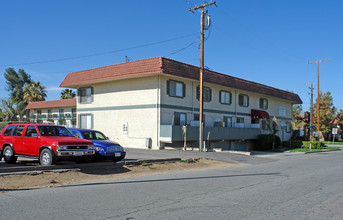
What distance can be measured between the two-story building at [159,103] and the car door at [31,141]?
12.9 meters

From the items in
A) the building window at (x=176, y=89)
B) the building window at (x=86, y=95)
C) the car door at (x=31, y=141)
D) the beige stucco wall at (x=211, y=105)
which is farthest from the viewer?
the building window at (x=86, y=95)

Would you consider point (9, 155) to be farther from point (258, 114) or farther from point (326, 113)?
point (326, 113)

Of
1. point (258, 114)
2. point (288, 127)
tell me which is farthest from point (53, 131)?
point (288, 127)

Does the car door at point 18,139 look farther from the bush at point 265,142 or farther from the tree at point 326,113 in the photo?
the tree at point 326,113

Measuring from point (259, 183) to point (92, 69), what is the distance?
A: 2227 centimetres

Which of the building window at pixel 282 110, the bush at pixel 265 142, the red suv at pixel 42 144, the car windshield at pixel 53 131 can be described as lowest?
the bush at pixel 265 142

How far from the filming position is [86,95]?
103 ft

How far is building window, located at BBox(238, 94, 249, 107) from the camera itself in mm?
35562

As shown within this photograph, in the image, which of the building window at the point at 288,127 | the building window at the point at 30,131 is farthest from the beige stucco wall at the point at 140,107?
the building window at the point at 288,127

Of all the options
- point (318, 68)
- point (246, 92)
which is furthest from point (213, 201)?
point (318, 68)

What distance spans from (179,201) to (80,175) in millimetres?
5056

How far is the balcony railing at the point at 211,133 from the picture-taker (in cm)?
2455

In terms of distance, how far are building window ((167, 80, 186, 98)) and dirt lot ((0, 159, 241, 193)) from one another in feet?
37.7

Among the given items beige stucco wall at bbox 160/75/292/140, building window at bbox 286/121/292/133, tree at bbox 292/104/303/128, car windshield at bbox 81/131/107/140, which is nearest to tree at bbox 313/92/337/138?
tree at bbox 292/104/303/128
